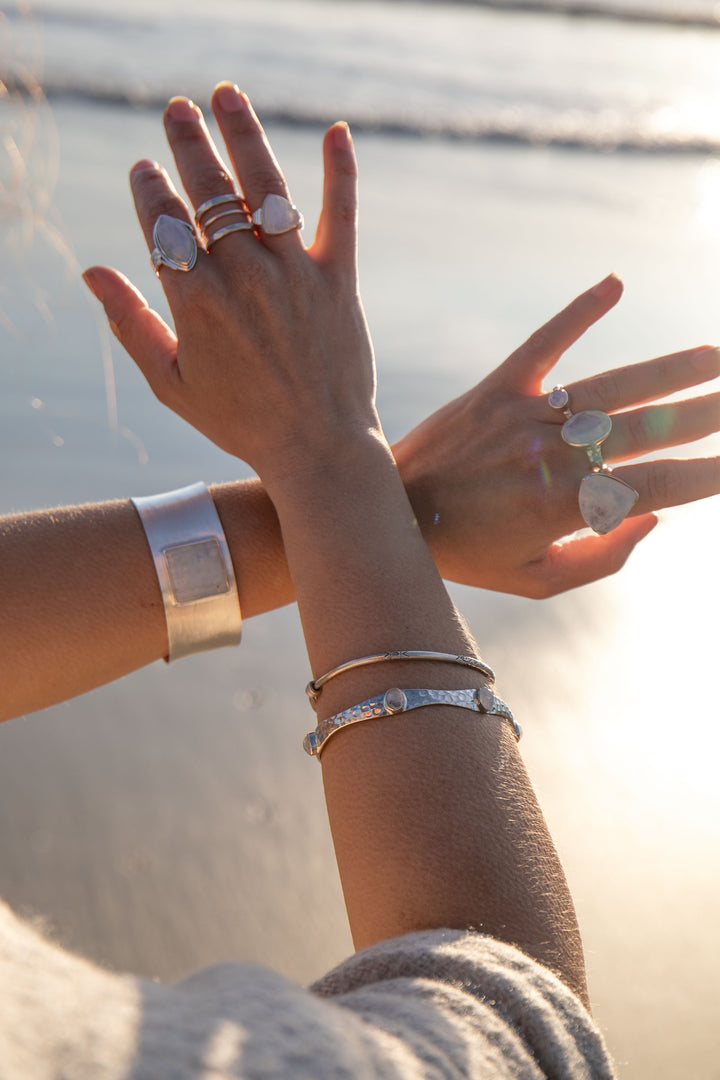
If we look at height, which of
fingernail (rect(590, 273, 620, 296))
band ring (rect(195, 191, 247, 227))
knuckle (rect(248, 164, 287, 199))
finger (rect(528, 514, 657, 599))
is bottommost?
finger (rect(528, 514, 657, 599))

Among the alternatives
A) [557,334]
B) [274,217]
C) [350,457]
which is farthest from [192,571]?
[557,334]

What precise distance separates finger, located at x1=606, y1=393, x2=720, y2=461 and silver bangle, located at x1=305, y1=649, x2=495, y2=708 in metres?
0.43

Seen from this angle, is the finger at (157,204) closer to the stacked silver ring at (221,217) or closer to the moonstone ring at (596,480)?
the stacked silver ring at (221,217)

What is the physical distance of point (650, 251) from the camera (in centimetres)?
327

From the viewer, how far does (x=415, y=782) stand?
2.42ft

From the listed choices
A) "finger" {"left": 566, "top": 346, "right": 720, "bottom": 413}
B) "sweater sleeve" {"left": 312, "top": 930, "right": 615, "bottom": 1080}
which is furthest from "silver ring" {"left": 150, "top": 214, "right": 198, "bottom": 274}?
"sweater sleeve" {"left": 312, "top": 930, "right": 615, "bottom": 1080}

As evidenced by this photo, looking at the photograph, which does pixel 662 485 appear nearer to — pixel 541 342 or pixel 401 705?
pixel 541 342

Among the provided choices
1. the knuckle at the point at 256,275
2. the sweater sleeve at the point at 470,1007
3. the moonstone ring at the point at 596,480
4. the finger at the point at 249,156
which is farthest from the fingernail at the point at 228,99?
the sweater sleeve at the point at 470,1007

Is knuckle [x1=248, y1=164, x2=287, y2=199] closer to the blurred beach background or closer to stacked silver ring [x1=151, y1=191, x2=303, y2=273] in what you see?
stacked silver ring [x1=151, y1=191, x2=303, y2=273]

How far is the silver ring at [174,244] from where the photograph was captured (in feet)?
3.62

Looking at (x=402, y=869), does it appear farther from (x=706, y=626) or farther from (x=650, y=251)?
(x=650, y=251)

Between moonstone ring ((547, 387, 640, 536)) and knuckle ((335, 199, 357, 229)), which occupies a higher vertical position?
knuckle ((335, 199, 357, 229))

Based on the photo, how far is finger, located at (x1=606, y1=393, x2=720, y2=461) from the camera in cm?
114

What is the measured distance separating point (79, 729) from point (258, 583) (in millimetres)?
597
